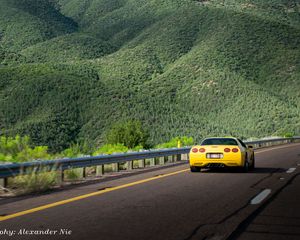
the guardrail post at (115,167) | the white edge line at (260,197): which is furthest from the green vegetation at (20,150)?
the white edge line at (260,197)

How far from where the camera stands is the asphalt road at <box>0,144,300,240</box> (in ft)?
22.5

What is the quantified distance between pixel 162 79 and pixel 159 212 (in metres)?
94.3

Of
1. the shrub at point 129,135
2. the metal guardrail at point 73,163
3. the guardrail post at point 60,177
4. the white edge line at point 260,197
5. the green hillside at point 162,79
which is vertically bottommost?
the white edge line at point 260,197

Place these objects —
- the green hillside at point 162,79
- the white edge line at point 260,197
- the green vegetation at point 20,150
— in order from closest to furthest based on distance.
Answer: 1. the white edge line at point 260,197
2. the green vegetation at point 20,150
3. the green hillside at point 162,79

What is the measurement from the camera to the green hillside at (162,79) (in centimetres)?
7950

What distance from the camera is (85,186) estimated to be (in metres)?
12.7

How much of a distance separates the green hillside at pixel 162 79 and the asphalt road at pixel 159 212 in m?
59.2

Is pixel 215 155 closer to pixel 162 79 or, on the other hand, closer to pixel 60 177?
pixel 60 177

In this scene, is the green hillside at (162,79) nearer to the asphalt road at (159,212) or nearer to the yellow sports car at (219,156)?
the yellow sports car at (219,156)

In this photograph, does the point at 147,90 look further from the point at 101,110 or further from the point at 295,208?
the point at 295,208

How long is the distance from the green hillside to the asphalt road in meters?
59.2

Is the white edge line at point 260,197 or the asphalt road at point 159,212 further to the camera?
the white edge line at point 260,197

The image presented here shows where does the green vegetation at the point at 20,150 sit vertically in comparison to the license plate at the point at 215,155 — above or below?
above

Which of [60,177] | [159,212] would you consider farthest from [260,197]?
[60,177]
